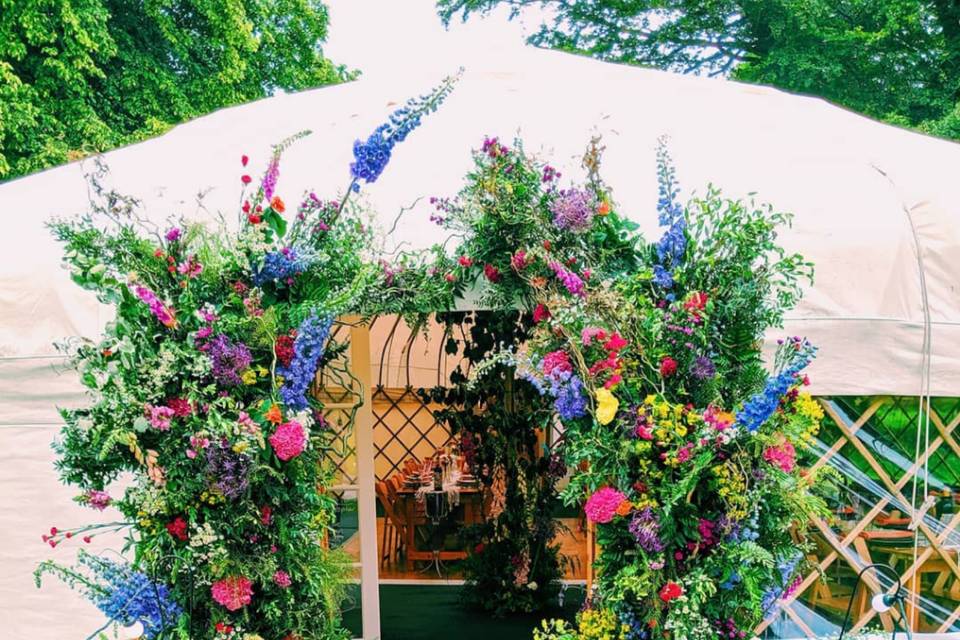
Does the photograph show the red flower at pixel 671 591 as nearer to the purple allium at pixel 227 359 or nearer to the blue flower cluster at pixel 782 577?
the blue flower cluster at pixel 782 577

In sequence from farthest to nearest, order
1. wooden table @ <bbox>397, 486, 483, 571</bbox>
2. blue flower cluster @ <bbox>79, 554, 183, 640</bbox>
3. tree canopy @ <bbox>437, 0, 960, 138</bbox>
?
1. tree canopy @ <bbox>437, 0, 960, 138</bbox>
2. wooden table @ <bbox>397, 486, 483, 571</bbox>
3. blue flower cluster @ <bbox>79, 554, 183, 640</bbox>

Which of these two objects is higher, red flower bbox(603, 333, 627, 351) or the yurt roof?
the yurt roof

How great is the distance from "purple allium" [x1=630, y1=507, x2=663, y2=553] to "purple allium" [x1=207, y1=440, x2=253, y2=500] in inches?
41.9

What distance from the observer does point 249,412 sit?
7.78ft

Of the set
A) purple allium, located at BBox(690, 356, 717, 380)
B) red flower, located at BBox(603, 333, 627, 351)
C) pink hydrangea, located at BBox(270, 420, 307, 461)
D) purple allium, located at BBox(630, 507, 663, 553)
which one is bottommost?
purple allium, located at BBox(630, 507, 663, 553)

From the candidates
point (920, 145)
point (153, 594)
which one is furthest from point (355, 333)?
point (920, 145)

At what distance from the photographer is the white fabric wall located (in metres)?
2.85

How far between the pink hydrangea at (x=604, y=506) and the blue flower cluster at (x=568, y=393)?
24cm

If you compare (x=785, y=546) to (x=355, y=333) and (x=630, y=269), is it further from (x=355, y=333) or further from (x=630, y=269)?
(x=355, y=333)

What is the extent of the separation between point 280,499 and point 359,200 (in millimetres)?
975

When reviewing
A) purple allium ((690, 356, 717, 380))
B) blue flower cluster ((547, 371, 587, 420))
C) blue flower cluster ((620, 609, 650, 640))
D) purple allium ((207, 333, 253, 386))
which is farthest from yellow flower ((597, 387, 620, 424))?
purple allium ((207, 333, 253, 386))

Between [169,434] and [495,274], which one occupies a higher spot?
[495,274]

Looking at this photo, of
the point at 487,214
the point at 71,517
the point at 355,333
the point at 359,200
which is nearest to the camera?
the point at 487,214

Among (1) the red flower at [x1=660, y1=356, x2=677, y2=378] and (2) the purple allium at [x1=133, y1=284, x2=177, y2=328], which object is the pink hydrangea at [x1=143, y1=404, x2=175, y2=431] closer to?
(2) the purple allium at [x1=133, y1=284, x2=177, y2=328]
